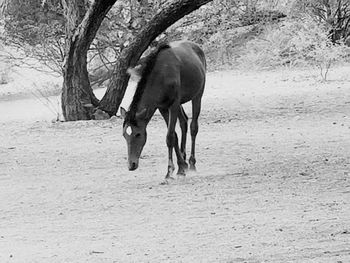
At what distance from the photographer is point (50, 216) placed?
858 centimetres

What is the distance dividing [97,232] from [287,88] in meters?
14.8

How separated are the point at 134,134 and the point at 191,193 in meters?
1.10

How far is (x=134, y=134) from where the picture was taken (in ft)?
32.7

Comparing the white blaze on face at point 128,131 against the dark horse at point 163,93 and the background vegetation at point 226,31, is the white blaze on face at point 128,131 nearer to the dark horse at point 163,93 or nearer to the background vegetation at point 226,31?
the dark horse at point 163,93

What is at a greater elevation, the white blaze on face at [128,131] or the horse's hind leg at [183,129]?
the white blaze on face at [128,131]

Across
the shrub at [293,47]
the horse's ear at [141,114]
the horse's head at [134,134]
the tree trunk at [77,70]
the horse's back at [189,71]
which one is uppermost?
the horse's back at [189,71]

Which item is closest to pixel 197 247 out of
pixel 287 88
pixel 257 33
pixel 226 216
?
pixel 226 216

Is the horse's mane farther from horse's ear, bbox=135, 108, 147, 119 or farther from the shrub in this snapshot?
the shrub

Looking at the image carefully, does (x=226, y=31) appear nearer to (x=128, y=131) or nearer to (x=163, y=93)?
(x=163, y=93)

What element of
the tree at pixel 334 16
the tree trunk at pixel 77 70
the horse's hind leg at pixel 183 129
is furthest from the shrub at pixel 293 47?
the horse's hind leg at pixel 183 129

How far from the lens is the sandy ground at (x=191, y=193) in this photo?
662cm

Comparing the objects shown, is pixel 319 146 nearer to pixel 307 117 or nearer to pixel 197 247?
pixel 307 117

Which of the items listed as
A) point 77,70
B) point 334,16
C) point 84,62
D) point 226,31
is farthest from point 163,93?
point 334,16

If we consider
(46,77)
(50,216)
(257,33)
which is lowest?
(46,77)
